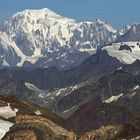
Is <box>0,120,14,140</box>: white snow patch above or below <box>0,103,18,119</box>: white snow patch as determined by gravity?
below

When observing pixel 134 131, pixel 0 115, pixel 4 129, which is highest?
pixel 0 115

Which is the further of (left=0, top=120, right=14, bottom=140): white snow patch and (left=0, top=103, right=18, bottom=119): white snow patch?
(left=0, top=103, right=18, bottom=119): white snow patch

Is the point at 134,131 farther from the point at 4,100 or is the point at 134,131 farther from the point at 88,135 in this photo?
the point at 4,100

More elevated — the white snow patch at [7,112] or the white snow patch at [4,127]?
the white snow patch at [7,112]

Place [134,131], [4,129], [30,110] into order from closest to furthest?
[134,131] → [4,129] → [30,110]

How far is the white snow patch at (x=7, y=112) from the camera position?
265 ft

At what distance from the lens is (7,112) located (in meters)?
83.6

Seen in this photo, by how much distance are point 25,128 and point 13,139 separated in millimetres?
1975

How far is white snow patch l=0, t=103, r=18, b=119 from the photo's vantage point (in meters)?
80.8

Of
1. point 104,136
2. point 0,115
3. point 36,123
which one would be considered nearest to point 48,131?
point 36,123

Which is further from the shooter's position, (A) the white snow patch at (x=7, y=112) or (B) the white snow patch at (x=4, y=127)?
(A) the white snow patch at (x=7, y=112)

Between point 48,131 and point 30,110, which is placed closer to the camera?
point 48,131

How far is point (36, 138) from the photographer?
2126 inches

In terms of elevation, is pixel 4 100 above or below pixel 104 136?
above
